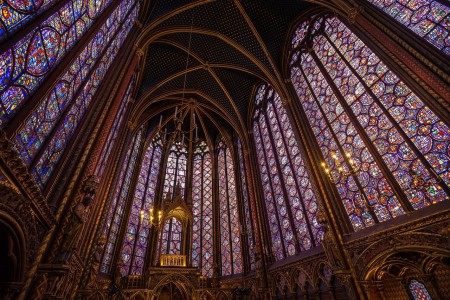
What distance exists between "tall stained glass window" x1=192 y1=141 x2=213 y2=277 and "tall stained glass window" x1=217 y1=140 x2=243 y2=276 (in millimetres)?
785

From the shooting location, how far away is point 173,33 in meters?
12.9

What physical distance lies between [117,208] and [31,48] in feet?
32.2

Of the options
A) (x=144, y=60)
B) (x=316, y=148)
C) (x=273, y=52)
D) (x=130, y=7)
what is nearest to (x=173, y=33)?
(x=144, y=60)

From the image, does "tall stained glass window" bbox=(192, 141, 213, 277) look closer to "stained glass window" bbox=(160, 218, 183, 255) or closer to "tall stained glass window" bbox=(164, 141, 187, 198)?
"tall stained glass window" bbox=(164, 141, 187, 198)

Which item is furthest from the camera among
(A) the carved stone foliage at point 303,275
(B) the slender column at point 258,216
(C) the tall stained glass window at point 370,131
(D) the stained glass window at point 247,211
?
(D) the stained glass window at point 247,211

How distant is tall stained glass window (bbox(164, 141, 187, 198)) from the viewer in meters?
16.4

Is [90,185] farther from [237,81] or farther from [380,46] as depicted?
[237,81]

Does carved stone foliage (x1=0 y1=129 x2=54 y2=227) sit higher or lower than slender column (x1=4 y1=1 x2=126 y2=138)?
lower

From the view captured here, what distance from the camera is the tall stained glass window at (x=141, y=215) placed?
12.1m

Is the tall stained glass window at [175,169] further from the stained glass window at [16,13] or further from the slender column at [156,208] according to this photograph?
the stained glass window at [16,13]

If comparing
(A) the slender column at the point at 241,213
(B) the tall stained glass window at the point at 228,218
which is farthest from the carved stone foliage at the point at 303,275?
(B) the tall stained glass window at the point at 228,218

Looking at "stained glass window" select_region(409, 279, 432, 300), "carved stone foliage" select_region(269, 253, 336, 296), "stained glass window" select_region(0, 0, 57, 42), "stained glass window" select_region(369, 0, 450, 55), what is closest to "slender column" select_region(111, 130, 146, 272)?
"carved stone foliage" select_region(269, 253, 336, 296)

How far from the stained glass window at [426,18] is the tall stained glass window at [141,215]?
11.1 metres

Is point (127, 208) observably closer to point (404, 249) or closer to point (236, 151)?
point (236, 151)
